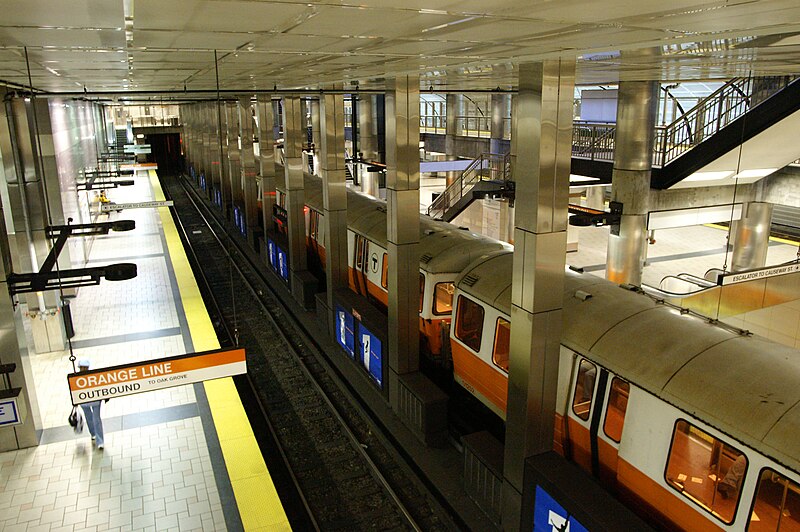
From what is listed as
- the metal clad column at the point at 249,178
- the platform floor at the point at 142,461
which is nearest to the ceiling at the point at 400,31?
the platform floor at the point at 142,461

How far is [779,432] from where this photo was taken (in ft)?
14.5

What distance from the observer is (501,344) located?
7508mm

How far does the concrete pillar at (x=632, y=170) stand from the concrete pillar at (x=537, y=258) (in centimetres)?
752

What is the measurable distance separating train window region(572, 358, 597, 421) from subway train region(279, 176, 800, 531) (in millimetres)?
11

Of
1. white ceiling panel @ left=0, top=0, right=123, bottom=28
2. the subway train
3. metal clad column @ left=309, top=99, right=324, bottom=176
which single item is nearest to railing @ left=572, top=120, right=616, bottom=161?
metal clad column @ left=309, top=99, right=324, bottom=176

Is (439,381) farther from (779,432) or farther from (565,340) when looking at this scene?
(779,432)

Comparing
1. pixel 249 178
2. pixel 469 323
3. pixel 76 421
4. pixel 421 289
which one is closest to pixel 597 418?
pixel 469 323

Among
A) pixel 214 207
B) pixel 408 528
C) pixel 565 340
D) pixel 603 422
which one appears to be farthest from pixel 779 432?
pixel 214 207

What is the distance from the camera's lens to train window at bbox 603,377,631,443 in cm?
583

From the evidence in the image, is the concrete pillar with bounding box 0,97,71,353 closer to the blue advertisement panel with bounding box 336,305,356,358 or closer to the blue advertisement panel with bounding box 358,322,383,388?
the blue advertisement panel with bounding box 336,305,356,358

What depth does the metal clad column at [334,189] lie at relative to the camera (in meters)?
12.1

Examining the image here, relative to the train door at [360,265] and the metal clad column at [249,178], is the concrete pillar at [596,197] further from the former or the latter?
the metal clad column at [249,178]

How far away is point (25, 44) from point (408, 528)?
6586 millimetres

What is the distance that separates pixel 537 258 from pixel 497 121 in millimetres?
19173
